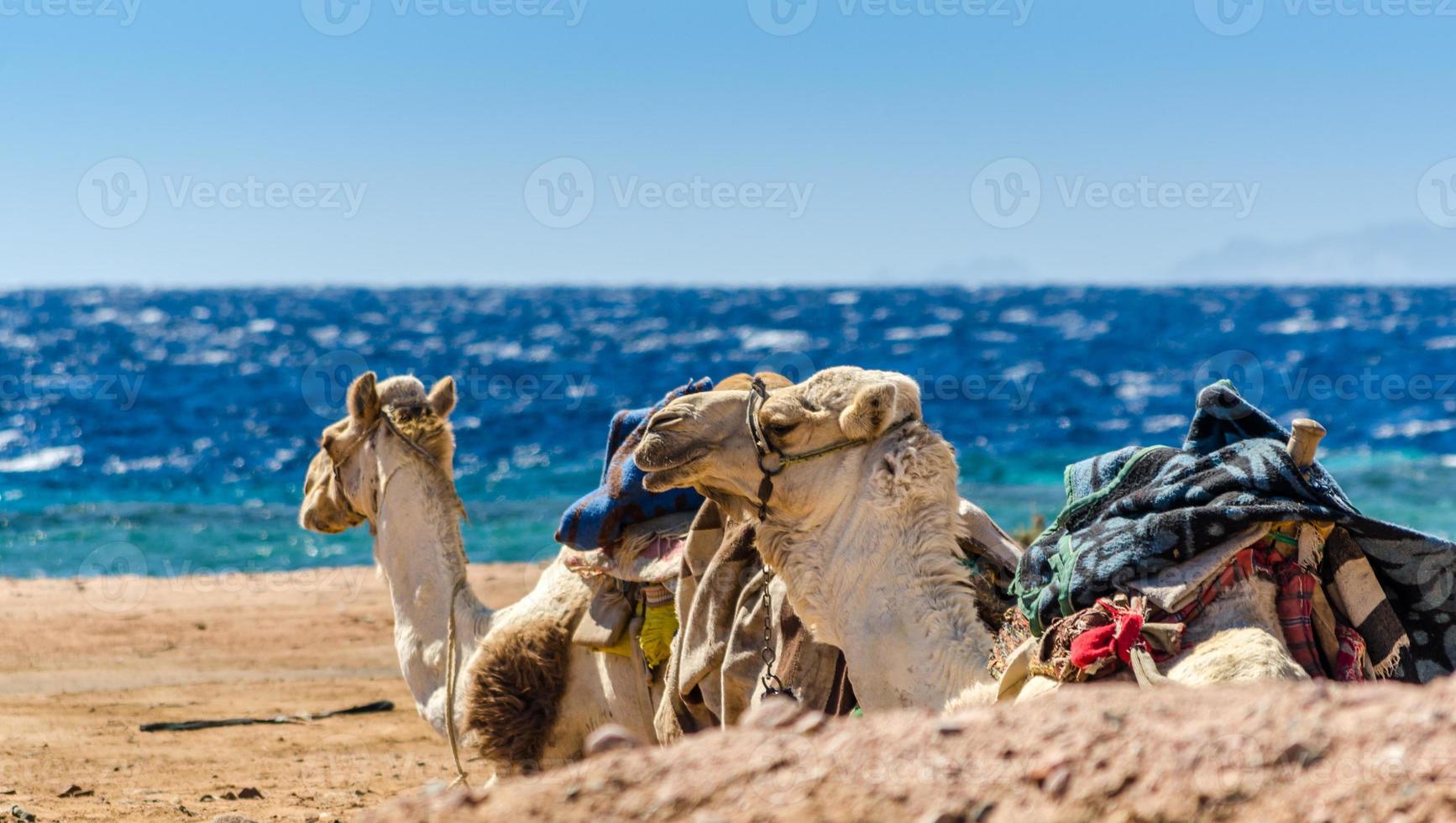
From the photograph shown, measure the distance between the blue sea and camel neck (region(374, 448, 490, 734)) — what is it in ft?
33.6

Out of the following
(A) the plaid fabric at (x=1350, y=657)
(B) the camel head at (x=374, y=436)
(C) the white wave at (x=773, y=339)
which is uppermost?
(C) the white wave at (x=773, y=339)

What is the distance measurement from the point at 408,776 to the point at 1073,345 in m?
41.8

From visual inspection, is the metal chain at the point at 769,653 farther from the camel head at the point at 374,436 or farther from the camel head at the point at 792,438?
the camel head at the point at 374,436

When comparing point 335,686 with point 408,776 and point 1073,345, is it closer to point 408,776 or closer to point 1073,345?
point 408,776

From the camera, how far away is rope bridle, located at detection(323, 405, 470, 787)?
235 inches

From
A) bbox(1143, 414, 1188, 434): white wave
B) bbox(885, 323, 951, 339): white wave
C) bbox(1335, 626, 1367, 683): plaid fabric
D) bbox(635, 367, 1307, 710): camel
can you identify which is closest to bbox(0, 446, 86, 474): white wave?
bbox(1143, 414, 1188, 434): white wave

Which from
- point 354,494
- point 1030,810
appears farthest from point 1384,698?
point 354,494

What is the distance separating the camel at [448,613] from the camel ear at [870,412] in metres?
2.09

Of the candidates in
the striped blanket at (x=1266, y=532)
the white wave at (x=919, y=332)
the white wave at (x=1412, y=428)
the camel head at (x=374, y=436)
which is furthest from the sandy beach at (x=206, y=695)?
the white wave at (x=919, y=332)

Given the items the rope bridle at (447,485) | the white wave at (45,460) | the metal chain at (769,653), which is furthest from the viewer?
the white wave at (45,460)

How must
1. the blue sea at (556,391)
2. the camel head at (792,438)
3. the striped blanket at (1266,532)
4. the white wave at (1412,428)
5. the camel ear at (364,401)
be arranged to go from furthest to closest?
the white wave at (1412,428), the blue sea at (556,391), the camel ear at (364,401), the camel head at (792,438), the striped blanket at (1266,532)

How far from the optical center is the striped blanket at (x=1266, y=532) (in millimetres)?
3855

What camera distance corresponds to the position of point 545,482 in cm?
2284

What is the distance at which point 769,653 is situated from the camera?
4.82m
